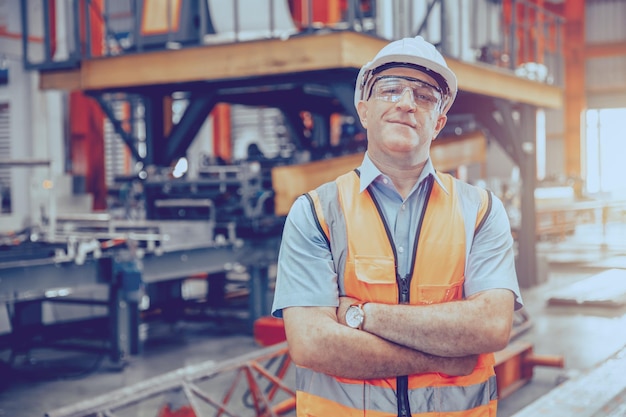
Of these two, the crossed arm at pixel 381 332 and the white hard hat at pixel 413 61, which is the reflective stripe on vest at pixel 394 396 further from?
the white hard hat at pixel 413 61

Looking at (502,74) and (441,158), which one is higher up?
(502,74)

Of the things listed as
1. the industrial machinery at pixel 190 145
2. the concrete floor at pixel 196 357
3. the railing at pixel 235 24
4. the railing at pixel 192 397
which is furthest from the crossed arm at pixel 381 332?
the railing at pixel 235 24

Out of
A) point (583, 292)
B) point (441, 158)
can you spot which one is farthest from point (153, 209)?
point (583, 292)

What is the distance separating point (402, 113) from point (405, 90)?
7 cm

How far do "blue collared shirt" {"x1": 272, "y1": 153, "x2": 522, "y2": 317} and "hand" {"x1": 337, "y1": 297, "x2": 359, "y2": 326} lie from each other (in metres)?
0.02

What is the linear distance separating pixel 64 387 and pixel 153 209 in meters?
2.60

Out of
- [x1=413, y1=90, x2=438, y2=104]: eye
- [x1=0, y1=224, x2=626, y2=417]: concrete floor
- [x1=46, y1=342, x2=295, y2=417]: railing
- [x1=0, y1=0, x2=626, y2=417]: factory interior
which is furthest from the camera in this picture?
[x1=0, y1=224, x2=626, y2=417]: concrete floor

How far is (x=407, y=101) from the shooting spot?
2129 millimetres

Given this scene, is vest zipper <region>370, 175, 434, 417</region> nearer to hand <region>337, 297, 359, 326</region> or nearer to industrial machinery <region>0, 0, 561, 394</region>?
hand <region>337, 297, 359, 326</region>

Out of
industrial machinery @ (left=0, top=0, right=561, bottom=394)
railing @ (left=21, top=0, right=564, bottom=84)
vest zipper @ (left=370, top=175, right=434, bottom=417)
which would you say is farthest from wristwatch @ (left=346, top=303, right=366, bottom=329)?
railing @ (left=21, top=0, right=564, bottom=84)

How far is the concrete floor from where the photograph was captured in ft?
22.2

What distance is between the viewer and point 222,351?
8445mm

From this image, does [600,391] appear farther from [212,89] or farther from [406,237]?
[212,89]

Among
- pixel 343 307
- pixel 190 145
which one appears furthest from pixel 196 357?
pixel 343 307
